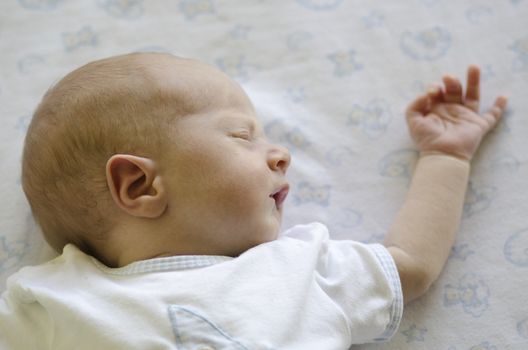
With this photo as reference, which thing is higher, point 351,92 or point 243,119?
point 243,119

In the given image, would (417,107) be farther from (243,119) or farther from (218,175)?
(218,175)

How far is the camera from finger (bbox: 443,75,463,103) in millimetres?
1408

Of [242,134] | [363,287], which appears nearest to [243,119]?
[242,134]

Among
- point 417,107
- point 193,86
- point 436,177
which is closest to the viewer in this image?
point 193,86

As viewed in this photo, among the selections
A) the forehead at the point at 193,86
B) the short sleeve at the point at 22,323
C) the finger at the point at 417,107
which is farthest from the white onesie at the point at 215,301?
the finger at the point at 417,107

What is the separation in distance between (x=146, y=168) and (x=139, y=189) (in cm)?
5

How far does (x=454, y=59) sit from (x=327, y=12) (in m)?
0.36

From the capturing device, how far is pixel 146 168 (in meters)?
1.05

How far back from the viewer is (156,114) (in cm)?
107

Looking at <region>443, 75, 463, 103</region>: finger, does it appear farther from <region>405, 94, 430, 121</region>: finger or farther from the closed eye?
the closed eye

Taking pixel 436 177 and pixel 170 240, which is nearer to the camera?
pixel 170 240

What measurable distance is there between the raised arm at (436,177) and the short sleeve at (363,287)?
2.2 inches

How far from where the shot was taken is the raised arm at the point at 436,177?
121 cm

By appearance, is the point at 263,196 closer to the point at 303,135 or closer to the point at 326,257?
the point at 326,257
